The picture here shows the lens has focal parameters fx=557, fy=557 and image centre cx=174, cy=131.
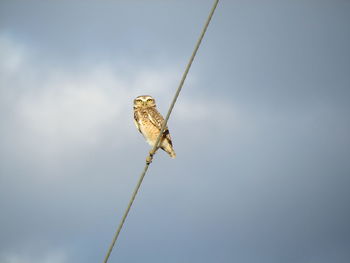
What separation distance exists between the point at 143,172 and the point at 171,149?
11.1m

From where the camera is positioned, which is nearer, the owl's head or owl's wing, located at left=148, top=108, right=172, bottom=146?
owl's wing, located at left=148, top=108, right=172, bottom=146

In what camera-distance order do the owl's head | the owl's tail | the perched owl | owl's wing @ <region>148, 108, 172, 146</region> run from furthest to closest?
1. the owl's head
2. the owl's tail
3. the perched owl
4. owl's wing @ <region>148, 108, 172, 146</region>

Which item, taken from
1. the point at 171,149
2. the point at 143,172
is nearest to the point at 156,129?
the point at 171,149

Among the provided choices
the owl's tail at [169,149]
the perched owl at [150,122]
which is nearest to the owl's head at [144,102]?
the perched owl at [150,122]

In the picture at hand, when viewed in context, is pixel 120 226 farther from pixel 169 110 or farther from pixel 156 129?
pixel 156 129

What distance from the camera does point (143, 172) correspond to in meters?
10.0

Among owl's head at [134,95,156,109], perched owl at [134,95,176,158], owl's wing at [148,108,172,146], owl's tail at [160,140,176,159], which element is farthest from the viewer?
owl's head at [134,95,156,109]

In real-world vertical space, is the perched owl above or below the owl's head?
below

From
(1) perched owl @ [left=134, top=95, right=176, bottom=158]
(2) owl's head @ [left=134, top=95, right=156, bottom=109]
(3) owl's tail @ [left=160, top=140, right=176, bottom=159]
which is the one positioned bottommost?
(3) owl's tail @ [left=160, top=140, right=176, bottom=159]

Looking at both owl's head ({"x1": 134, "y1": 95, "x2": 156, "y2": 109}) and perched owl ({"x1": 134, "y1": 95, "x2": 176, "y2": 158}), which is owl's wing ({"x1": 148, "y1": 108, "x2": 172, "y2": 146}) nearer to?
perched owl ({"x1": 134, "y1": 95, "x2": 176, "y2": 158})

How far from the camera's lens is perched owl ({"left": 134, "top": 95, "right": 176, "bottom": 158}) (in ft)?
68.3

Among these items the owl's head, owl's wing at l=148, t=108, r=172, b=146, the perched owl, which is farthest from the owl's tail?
the owl's head

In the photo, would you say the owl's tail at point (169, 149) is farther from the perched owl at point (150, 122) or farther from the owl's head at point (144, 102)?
the owl's head at point (144, 102)

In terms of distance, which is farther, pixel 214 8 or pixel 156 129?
pixel 156 129
